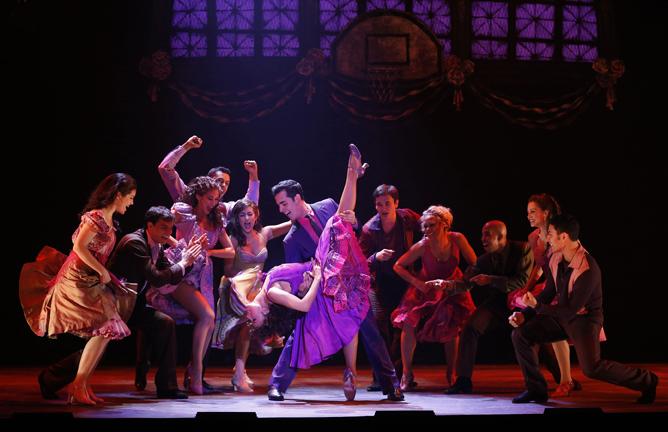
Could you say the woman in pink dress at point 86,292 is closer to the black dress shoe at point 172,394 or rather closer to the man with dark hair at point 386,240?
the black dress shoe at point 172,394

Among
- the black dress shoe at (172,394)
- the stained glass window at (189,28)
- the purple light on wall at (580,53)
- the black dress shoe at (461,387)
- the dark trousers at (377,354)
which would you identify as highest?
the stained glass window at (189,28)

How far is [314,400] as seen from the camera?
5.86 metres

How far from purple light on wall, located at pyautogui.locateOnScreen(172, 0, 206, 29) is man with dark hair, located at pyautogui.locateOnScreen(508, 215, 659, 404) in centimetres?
467

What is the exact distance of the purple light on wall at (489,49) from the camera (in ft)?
29.8

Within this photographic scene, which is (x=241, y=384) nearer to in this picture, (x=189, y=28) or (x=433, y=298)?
(x=433, y=298)

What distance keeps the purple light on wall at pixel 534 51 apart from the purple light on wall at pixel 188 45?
3229 mm

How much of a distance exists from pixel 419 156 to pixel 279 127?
56.8 inches

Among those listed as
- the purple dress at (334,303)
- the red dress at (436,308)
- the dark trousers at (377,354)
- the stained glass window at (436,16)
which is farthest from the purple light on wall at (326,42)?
the dark trousers at (377,354)

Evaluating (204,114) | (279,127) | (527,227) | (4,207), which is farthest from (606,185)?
(4,207)

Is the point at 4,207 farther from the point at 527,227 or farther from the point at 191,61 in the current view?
the point at 527,227

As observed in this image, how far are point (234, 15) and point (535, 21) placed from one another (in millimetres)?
3125

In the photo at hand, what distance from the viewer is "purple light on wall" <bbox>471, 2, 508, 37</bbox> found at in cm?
917

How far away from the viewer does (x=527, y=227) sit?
902cm

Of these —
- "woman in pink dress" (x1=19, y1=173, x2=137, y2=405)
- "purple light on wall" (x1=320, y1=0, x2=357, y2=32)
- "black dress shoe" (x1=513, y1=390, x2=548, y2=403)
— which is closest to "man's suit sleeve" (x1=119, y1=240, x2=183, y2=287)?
"woman in pink dress" (x1=19, y1=173, x2=137, y2=405)
